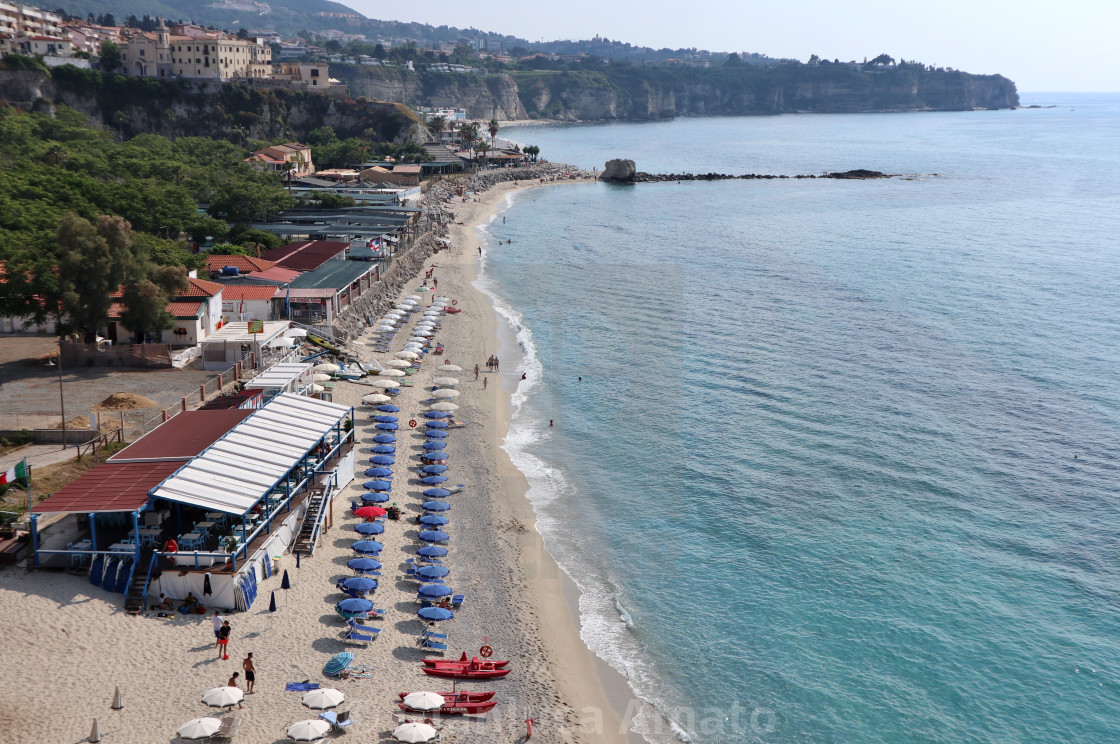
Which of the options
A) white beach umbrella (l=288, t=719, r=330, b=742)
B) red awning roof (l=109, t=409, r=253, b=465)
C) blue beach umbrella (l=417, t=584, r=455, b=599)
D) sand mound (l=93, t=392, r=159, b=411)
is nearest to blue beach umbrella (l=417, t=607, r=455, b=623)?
blue beach umbrella (l=417, t=584, r=455, b=599)

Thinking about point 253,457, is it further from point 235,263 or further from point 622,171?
point 622,171

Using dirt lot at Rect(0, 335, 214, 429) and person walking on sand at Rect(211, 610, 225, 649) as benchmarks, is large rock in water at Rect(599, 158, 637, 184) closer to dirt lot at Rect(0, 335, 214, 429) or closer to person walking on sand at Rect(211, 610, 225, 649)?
dirt lot at Rect(0, 335, 214, 429)

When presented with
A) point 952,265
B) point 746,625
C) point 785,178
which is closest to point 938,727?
point 746,625

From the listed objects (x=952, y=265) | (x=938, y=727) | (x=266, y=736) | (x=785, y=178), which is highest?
(x=785, y=178)

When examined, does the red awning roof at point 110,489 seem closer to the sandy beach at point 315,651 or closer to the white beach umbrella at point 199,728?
the sandy beach at point 315,651

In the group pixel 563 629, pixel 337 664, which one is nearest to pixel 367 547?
pixel 337 664

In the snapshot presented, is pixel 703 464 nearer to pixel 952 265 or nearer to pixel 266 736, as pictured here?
pixel 266 736

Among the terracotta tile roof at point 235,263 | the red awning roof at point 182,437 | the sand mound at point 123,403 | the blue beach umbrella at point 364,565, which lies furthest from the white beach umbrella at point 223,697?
the terracotta tile roof at point 235,263
